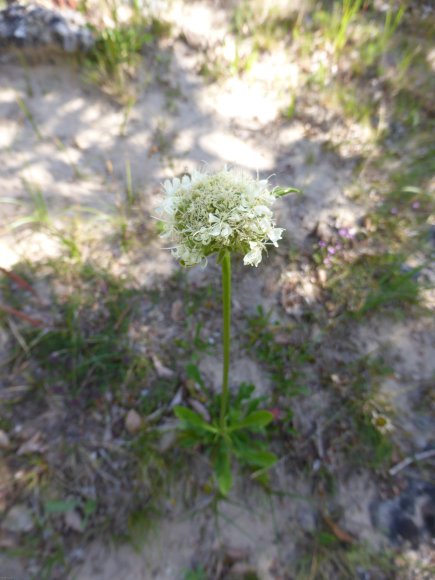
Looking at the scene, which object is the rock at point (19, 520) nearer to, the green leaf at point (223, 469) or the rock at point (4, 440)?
the rock at point (4, 440)

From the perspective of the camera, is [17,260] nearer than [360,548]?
No

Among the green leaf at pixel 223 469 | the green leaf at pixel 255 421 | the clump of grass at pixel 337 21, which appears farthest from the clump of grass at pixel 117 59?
the green leaf at pixel 223 469

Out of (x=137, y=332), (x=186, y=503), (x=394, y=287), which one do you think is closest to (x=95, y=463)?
(x=186, y=503)

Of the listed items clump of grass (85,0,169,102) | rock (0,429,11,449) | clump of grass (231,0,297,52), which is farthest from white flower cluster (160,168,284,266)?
clump of grass (231,0,297,52)

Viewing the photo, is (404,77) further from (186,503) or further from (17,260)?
(186,503)

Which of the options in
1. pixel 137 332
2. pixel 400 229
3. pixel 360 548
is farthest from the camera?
pixel 400 229

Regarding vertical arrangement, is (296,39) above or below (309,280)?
above

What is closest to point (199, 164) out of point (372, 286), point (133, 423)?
point (372, 286)
